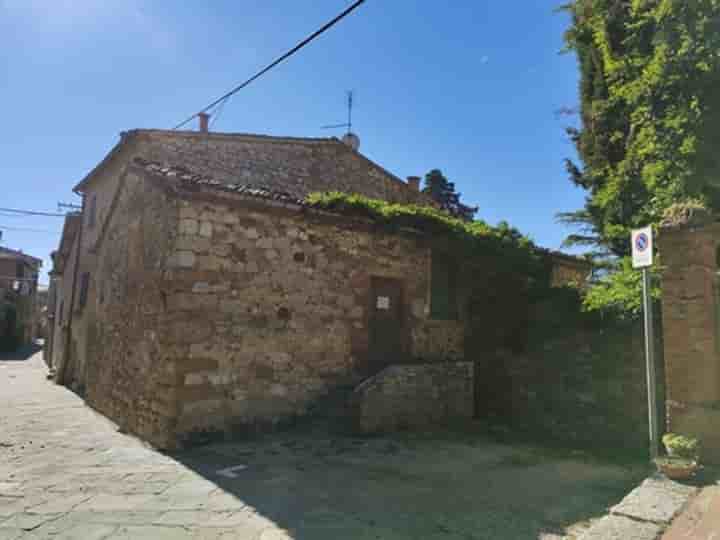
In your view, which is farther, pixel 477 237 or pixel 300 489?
pixel 477 237

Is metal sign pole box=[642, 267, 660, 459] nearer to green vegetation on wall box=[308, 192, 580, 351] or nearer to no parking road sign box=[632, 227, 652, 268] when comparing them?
no parking road sign box=[632, 227, 652, 268]

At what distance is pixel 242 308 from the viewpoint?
7090 millimetres

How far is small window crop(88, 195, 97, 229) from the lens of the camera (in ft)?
49.5

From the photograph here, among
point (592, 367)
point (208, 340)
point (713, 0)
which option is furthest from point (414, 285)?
point (713, 0)

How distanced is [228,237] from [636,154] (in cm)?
826

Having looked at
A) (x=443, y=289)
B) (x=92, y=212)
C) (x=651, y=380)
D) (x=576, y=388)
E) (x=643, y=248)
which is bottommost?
(x=576, y=388)

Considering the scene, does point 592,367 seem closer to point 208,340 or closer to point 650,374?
point 650,374

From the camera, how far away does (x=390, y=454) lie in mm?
6246

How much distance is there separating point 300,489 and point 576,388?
17.1 ft

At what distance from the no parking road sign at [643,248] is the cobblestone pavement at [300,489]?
227 cm

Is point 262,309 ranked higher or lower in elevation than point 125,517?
higher

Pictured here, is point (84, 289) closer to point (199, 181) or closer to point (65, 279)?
point (65, 279)

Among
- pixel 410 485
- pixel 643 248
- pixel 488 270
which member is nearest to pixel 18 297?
pixel 488 270

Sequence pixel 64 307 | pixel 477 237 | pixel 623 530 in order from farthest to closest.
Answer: pixel 64 307 < pixel 477 237 < pixel 623 530
